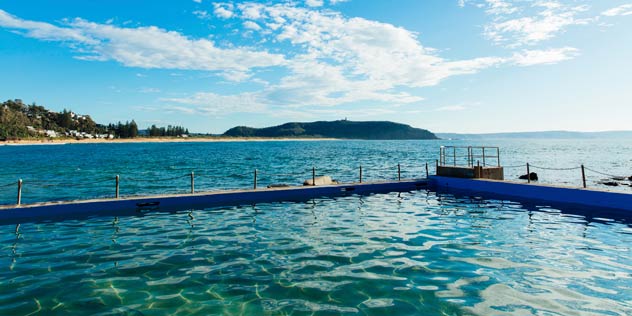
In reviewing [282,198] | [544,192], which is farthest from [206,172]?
[544,192]

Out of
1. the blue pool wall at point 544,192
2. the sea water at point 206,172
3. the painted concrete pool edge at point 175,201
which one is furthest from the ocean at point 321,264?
the sea water at point 206,172

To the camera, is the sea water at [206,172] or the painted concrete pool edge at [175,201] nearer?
the painted concrete pool edge at [175,201]

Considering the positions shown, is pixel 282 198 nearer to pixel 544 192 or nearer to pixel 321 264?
pixel 321 264

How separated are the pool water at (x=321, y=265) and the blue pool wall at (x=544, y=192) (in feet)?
8.99

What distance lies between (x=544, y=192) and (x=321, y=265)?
16157 millimetres

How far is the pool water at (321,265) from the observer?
7.03 m

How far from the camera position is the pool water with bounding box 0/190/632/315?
23.1 ft

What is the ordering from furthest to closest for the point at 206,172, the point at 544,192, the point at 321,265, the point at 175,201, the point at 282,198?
the point at 206,172
the point at 282,198
the point at 544,192
the point at 175,201
the point at 321,265

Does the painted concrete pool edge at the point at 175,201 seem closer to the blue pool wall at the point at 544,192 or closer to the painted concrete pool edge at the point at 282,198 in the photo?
the painted concrete pool edge at the point at 282,198

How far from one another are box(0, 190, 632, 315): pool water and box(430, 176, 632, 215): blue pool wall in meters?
2.74

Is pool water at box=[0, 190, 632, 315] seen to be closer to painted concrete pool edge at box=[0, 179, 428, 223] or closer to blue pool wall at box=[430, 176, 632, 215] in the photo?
painted concrete pool edge at box=[0, 179, 428, 223]

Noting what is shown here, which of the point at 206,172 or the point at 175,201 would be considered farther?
the point at 206,172

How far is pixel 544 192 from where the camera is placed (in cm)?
1966

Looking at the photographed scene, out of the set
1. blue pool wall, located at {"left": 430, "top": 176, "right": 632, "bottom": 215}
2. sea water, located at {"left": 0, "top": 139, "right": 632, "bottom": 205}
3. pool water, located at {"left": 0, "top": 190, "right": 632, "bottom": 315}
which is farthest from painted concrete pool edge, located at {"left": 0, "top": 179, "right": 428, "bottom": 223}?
blue pool wall, located at {"left": 430, "top": 176, "right": 632, "bottom": 215}
